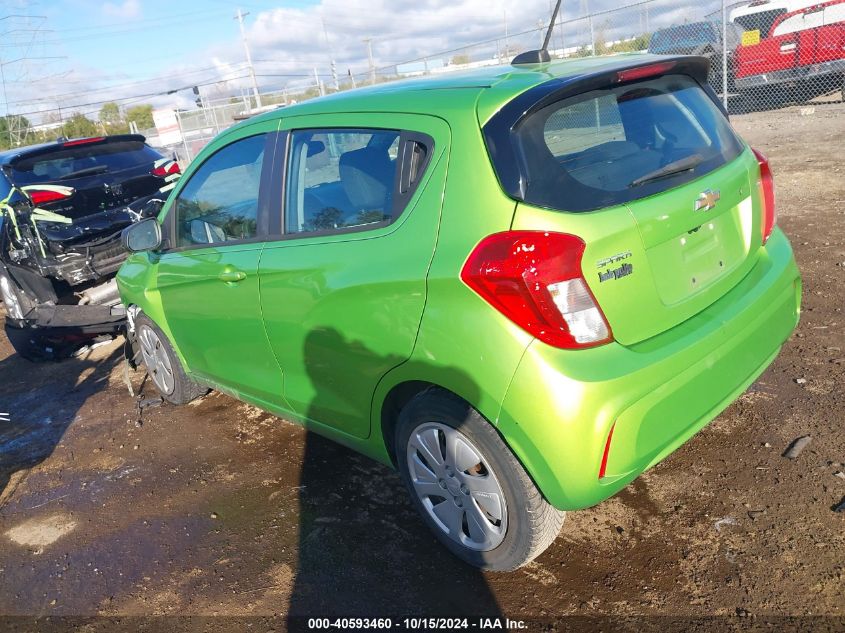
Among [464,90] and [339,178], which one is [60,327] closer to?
[339,178]

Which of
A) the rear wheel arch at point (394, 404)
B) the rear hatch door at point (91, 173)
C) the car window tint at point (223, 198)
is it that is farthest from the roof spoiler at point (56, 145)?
the rear wheel arch at point (394, 404)

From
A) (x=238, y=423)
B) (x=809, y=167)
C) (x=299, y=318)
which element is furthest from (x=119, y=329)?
(x=809, y=167)

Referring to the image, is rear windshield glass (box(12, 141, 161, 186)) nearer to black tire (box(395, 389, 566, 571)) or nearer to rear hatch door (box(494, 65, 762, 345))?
black tire (box(395, 389, 566, 571))

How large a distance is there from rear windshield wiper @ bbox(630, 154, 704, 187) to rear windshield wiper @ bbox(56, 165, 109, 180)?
5473 millimetres

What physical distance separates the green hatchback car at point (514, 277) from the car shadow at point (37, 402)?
7.43 feet

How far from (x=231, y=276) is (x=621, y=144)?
1.90 meters

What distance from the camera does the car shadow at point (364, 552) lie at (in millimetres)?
2568

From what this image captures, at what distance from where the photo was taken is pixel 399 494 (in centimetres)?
325

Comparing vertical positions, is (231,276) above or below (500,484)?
Result: above

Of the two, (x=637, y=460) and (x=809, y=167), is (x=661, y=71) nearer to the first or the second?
(x=637, y=460)

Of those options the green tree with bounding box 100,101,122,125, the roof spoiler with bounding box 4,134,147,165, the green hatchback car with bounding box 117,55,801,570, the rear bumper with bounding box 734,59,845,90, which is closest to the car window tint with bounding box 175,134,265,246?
the green hatchback car with bounding box 117,55,801,570

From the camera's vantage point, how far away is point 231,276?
326cm

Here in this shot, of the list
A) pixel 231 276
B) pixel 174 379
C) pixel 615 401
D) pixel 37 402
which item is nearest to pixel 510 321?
pixel 615 401

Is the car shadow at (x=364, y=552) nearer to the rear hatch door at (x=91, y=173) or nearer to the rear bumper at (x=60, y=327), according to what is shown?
the rear bumper at (x=60, y=327)
